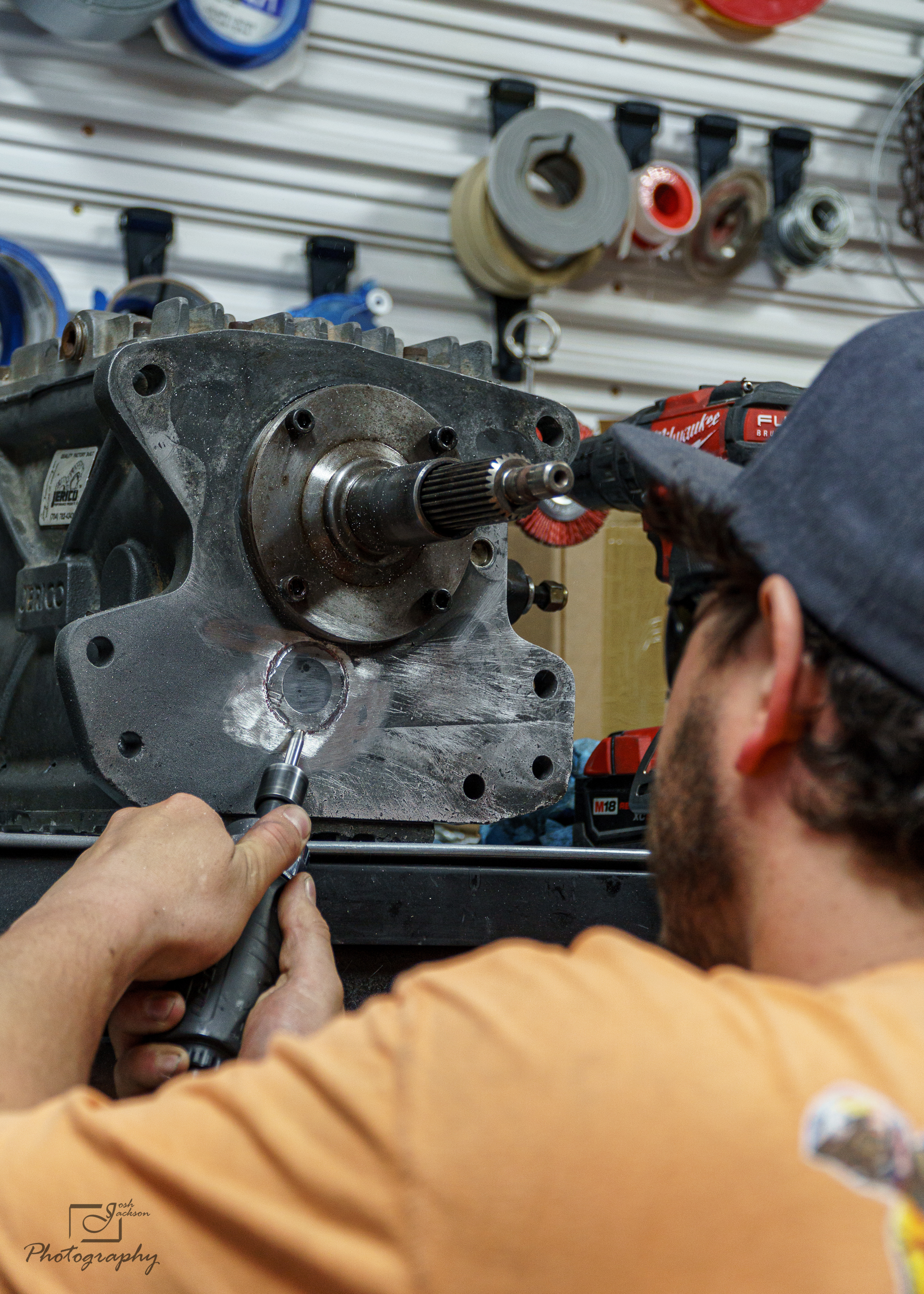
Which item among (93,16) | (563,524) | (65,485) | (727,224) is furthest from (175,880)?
(727,224)

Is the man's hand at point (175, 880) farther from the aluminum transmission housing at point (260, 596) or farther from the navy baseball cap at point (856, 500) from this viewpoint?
the navy baseball cap at point (856, 500)

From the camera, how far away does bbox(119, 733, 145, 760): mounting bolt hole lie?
93 cm

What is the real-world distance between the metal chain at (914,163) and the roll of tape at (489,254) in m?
0.80

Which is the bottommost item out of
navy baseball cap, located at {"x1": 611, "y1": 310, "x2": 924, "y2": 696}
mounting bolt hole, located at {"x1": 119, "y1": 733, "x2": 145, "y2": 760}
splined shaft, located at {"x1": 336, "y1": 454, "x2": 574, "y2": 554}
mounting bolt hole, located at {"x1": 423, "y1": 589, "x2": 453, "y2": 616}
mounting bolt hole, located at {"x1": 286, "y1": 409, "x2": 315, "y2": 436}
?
mounting bolt hole, located at {"x1": 119, "y1": 733, "x2": 145, "y2": 760}

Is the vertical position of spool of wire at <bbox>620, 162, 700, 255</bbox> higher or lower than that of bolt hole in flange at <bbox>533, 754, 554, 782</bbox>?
higher

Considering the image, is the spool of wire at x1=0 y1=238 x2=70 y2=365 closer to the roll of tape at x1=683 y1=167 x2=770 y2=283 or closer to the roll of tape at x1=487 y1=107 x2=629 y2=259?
the roll of tape at x1=487 y1=107 x2=629 y2=259

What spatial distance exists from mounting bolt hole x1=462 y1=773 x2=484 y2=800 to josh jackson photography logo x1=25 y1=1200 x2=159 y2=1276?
24.0 inches

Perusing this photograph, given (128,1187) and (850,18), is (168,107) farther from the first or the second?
(128,1187)

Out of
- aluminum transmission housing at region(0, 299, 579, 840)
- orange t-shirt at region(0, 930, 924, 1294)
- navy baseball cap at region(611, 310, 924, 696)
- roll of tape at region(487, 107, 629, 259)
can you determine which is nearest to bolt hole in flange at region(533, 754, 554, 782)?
aluminum transmission housing at region(0, 299, 579, 840)

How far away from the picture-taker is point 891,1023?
44cm

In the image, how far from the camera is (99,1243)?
49cm

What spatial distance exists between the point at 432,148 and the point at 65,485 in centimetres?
140

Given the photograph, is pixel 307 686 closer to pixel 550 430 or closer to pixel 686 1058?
pixel 550 430

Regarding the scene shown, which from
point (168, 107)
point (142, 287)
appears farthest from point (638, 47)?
point (142, 287)
